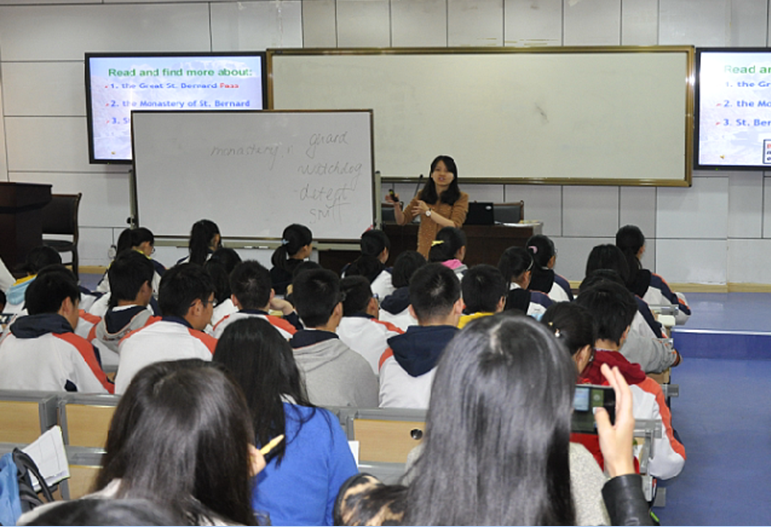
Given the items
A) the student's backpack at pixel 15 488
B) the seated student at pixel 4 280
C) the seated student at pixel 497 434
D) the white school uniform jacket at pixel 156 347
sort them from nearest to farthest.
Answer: the seated student at pixel 497 434, the student's backpack at pixel 15 488, the white school uniform jacket at pixel 156 347, the seated student at pixel 4 280

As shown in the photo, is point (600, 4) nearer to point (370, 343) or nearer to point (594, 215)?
→ point (594, 215)

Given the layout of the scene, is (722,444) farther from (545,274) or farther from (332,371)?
(332,371)

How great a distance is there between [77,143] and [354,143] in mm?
3263

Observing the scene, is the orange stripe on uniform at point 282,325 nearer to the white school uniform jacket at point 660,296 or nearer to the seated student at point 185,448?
the seated student at point 185,448

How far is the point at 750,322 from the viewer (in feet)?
19.4

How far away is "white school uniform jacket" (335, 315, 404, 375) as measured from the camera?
327 cm

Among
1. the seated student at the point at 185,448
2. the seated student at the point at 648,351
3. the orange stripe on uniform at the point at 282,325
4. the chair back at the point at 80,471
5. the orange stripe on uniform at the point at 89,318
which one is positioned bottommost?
the chair back at the point at 80,471

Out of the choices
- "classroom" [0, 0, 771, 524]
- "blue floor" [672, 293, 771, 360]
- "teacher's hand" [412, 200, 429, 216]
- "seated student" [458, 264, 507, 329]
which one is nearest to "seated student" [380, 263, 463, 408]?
"seated student" [458, 264, 507, 329]

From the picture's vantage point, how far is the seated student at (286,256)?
15.5ft

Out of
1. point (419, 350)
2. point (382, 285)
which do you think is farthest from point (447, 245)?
point (419, 350)

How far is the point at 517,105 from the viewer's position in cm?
714

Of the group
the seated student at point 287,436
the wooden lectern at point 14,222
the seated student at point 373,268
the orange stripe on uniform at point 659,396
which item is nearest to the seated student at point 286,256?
the seated student at point 373,268

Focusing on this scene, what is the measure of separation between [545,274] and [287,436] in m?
2.93

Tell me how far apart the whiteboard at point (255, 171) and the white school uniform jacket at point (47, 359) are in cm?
360
